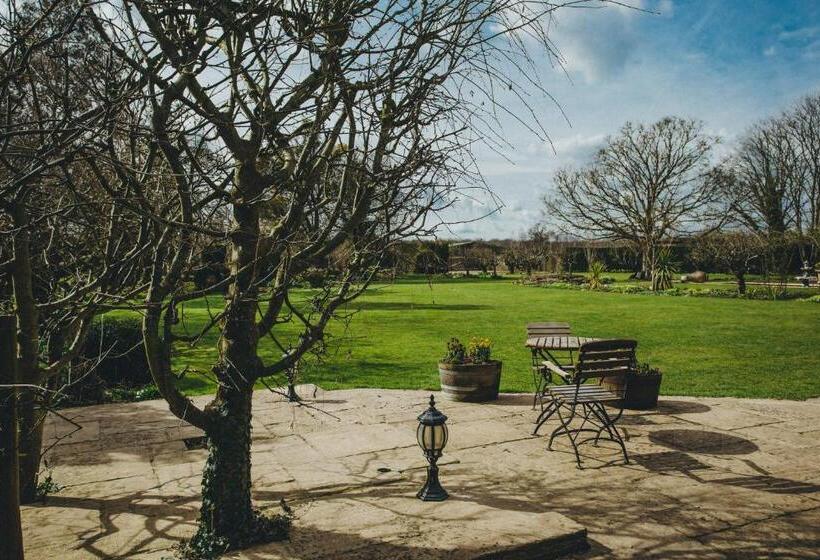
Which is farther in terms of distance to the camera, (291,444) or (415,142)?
(291,444)

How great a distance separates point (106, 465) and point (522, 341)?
11.0 m

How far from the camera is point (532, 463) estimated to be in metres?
5.74

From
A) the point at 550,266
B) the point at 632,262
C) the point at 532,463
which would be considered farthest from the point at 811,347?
the point at 632,262

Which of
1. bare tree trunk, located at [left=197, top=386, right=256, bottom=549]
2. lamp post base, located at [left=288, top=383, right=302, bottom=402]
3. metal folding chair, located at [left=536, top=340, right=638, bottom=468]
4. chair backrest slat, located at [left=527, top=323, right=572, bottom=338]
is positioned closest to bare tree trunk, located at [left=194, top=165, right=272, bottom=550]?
bare tree trunk, located at [left=197, top=386, right=256, bottom=549]

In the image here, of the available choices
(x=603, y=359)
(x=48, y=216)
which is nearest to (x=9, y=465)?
(x=48, y=216)

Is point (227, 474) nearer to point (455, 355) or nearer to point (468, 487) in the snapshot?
point (468, 487)

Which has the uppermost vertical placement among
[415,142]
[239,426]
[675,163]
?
[675,163]

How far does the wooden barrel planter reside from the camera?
8211 millimetres

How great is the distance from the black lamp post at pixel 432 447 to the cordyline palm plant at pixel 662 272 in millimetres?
32118

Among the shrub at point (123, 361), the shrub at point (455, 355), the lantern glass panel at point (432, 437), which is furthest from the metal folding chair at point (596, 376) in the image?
the shrub at point (123, 361)

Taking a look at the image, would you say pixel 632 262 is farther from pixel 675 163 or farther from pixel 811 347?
pixel 811 347

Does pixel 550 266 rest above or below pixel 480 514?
above

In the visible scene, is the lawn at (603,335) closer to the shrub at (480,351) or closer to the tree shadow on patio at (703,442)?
the shrub at (480,351)

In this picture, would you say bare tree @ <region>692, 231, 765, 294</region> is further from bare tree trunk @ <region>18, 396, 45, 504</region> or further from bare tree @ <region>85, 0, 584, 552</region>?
bare tree trunk @ <region>18, 396, 45, 504</region>
